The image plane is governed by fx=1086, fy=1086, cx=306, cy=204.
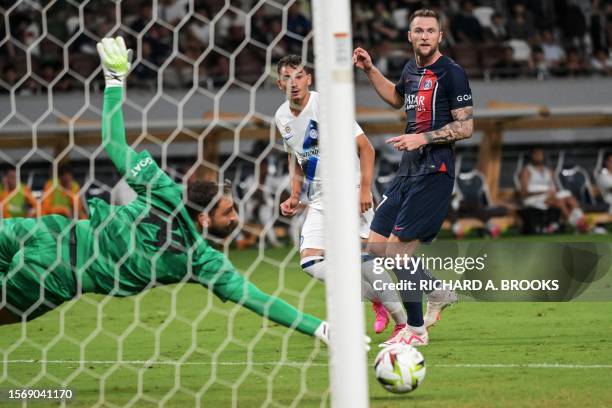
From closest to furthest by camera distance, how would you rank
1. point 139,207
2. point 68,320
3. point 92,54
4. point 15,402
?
point 15,402 < point 139,207 < point 68,320 < point 92,54

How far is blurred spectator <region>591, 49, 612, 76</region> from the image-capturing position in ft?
64.5

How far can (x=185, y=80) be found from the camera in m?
17.7

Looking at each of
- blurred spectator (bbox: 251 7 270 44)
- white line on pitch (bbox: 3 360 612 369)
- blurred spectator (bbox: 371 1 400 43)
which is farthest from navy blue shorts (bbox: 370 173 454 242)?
blurred spectator (bbox: 371 1 400 43)

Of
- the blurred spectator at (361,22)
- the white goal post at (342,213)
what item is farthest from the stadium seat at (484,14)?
the white goal post at (342,213)

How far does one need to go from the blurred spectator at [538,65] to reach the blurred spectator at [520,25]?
1.76 ft

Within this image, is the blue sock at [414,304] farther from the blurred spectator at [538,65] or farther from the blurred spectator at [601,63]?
the blurred spectator at [601,63]

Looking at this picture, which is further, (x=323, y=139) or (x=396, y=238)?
(x=396, y=238)

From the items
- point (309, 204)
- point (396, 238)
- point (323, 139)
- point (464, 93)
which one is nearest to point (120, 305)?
point (309, 204)

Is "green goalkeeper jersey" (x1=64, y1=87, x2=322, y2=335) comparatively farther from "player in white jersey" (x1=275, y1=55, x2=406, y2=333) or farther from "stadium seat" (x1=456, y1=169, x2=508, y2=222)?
"stadium seat" (x1=456, y1=169, x2=508, y2=222)

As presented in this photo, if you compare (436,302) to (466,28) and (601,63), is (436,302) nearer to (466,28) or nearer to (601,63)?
(466,28)

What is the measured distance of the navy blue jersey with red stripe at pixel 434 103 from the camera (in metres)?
6.65

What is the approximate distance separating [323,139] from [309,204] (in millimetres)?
3319

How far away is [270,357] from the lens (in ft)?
21.4

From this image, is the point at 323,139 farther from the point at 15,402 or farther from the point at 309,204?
the point at 309,204
